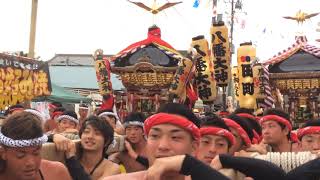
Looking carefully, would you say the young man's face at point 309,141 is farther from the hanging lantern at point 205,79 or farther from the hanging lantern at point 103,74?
the hanging lantern at point 205,79

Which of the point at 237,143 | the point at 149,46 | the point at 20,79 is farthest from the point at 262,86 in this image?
the point at 237,143

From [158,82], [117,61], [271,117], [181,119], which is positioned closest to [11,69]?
[117,61]

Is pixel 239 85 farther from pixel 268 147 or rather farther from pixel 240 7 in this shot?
pixel 240 7

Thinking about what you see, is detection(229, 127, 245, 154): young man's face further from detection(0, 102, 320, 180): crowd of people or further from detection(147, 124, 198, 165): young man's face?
detection(147, 124, 198, 165): young man's face

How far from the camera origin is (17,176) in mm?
2717

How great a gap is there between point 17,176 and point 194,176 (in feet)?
3.63

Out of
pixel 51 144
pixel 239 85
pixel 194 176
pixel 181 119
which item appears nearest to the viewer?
pixel 194 176

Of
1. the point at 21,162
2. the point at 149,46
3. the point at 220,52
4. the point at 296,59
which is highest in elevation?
the point at 220,52

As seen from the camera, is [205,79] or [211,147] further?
[205,79]

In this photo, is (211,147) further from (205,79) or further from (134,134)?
(205,79)

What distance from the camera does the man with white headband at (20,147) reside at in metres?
2.71

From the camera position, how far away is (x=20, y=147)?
107 inches

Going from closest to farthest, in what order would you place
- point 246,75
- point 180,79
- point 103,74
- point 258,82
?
point 180,79 → point 103,74 → point 258,82 → point 246,75

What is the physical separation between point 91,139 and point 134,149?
1.16 m
